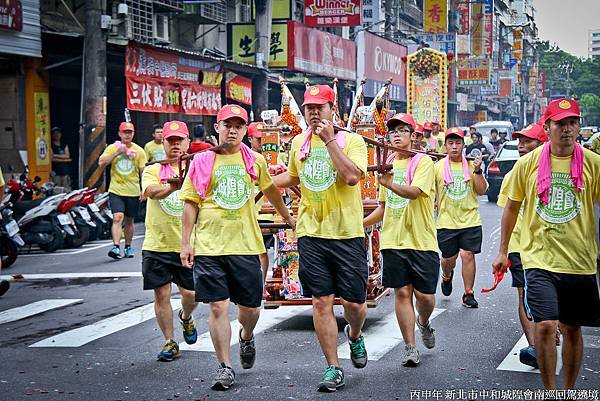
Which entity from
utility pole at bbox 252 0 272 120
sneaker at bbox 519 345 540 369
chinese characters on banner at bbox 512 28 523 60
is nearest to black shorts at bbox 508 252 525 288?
sneaker at bbox 519 345 540 369

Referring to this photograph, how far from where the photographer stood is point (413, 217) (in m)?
7.86

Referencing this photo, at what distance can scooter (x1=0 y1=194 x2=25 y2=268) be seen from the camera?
46.0 ft

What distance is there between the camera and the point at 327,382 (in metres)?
6.70

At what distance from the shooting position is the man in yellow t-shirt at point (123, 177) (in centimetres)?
1421

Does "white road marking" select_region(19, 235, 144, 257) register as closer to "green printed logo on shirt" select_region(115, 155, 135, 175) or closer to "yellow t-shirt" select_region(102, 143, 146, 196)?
"yellow t-shirt" select_region(102, 143, 146, 196)

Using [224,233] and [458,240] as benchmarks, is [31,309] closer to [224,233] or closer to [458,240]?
[224,233]

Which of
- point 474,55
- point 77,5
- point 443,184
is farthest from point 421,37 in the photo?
point 443,184

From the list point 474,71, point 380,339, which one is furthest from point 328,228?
point 474,71

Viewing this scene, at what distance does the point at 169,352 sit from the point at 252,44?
21895 mm

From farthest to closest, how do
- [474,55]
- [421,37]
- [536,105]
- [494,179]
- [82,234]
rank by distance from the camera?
[536,105] → [474,55] → [421,37] → [494,179] → [82,234]

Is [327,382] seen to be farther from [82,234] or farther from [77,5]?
[77,5]

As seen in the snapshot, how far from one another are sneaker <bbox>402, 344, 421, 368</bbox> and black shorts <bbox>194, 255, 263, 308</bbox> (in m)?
1.31

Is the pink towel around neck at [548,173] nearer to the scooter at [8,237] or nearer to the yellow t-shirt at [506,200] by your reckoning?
the yellow t-shirt at [506,200]

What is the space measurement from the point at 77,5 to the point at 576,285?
1799 cm
